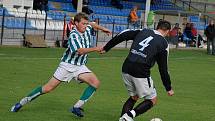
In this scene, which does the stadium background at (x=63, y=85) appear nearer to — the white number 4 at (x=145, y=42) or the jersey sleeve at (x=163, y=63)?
the jersey sleeve at (x=163, y=63)

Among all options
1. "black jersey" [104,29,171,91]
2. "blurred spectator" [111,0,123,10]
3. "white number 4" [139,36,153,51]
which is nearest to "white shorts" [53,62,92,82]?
"black jersey" [104,29,171,91]

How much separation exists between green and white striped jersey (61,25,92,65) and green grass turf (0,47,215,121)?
3.29 feet

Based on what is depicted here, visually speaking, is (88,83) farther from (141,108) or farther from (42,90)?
(141,108)

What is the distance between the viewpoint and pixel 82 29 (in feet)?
31.8

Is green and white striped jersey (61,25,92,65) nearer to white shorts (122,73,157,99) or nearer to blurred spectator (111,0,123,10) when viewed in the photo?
white shorts (122,73,157,99)

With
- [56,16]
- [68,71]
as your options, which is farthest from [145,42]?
[56,16]

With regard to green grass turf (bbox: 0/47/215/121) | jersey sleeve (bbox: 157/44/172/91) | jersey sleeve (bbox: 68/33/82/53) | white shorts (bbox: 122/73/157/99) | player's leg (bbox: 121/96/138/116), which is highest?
jersey sleeve (bbox: 68/33/82/53)

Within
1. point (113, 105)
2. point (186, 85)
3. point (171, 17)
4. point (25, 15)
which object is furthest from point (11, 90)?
point (171, 17)

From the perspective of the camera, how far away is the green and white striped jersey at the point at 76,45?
31.5 feet

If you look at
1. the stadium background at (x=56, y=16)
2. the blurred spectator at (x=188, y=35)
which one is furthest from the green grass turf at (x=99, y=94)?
the blurred spectator at (x=188, y=35)

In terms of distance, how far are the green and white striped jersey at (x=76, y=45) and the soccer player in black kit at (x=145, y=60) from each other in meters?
0.72

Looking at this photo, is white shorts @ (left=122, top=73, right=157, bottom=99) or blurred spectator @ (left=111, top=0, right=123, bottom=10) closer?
white shorts @ (left=122, top=73, right=157, bottom=99)

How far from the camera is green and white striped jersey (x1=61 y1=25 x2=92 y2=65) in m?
9.60

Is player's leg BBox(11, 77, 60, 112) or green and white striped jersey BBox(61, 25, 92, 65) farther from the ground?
green and white striped jersey BBox(61, 25, 92, 65)
